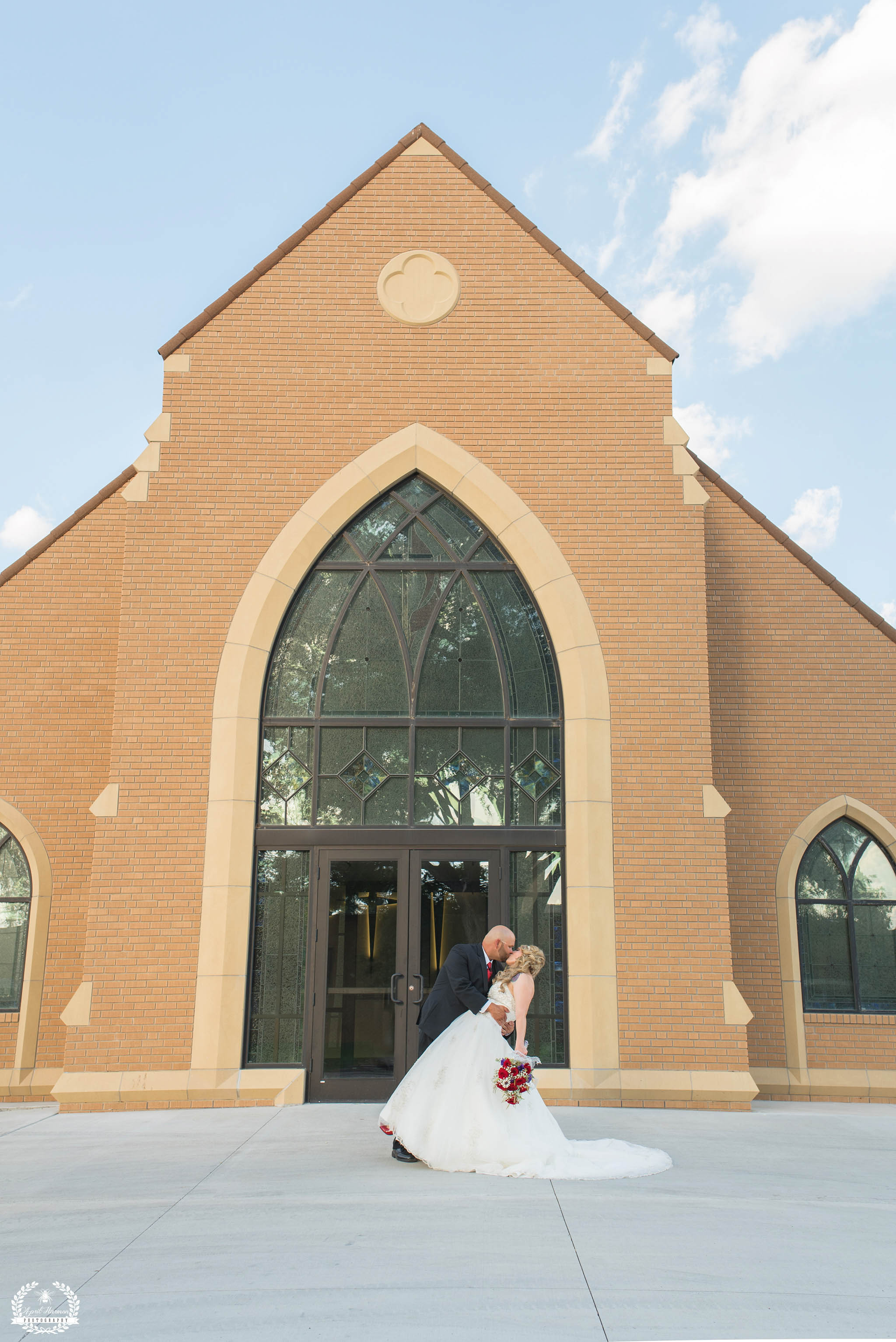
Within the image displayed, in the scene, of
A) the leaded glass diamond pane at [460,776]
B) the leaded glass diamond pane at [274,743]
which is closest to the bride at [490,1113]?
the leaded glass diamond pane at [460,776]

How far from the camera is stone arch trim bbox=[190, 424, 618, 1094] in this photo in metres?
9.00

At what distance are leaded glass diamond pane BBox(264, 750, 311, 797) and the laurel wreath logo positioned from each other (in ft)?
19.0

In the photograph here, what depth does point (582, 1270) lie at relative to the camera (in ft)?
13.9

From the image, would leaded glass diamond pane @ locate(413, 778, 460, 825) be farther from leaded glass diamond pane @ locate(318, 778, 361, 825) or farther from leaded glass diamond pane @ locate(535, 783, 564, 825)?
leaded glass diamond pane @ locate(535, 783, 564, 825)

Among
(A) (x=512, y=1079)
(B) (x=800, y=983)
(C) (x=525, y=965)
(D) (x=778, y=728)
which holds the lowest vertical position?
(A) (x=512, y=1079)

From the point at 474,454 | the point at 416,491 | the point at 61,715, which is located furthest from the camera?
the point at 61,715

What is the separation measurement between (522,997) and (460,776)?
3.39m

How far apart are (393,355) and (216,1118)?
7.36m

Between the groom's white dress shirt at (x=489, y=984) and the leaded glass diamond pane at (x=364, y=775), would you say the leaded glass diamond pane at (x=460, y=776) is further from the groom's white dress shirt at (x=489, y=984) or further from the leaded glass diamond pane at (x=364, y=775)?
the groom's white dress shirt at (x=489, y=984)

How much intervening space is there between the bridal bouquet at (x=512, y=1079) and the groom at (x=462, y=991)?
31 cm

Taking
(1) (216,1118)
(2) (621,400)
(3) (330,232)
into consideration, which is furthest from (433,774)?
(3) (330,232)

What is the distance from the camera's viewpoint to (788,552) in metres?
11.6

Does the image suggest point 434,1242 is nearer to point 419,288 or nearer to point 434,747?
point 434,747

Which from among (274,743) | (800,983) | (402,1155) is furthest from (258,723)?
(800,983)
